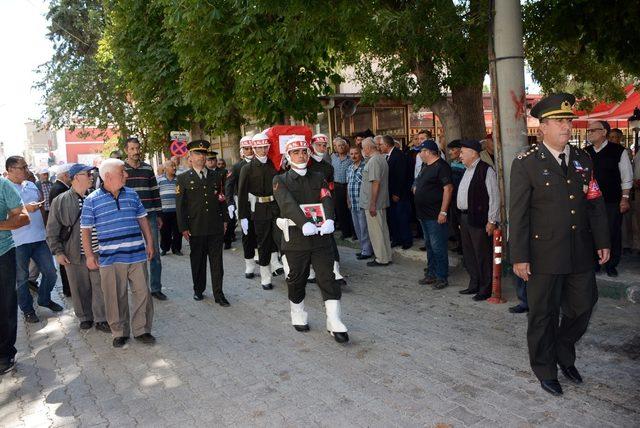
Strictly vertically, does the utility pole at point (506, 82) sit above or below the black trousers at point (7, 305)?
above

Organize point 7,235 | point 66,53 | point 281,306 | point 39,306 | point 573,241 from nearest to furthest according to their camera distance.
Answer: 1. point 573,241
2. point 7,235
3. point 281,306
4. point 39,306
5. point 66,53

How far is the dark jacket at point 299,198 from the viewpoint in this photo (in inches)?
224

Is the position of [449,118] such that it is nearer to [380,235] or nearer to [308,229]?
[380,235]

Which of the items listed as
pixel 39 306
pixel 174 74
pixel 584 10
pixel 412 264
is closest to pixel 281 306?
pixel 412 264

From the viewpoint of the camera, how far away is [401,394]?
4312 mm

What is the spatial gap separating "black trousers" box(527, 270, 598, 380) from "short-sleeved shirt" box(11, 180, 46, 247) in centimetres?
608

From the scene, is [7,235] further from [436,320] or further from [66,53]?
[66,53]

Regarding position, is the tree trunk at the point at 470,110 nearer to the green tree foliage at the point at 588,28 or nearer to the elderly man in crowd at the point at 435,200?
the green tree foliage at the point at 588,28

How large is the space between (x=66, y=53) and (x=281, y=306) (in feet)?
82.2

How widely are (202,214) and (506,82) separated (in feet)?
14.2

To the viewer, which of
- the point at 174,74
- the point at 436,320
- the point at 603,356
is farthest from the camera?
the point at 174,74

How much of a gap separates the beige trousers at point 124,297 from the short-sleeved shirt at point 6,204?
929 millimetres

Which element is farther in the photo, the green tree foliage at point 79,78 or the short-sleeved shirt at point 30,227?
the green tree foliage at point 79,78

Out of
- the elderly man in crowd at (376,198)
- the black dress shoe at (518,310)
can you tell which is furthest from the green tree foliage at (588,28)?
the black dress shoe at (518,310)
